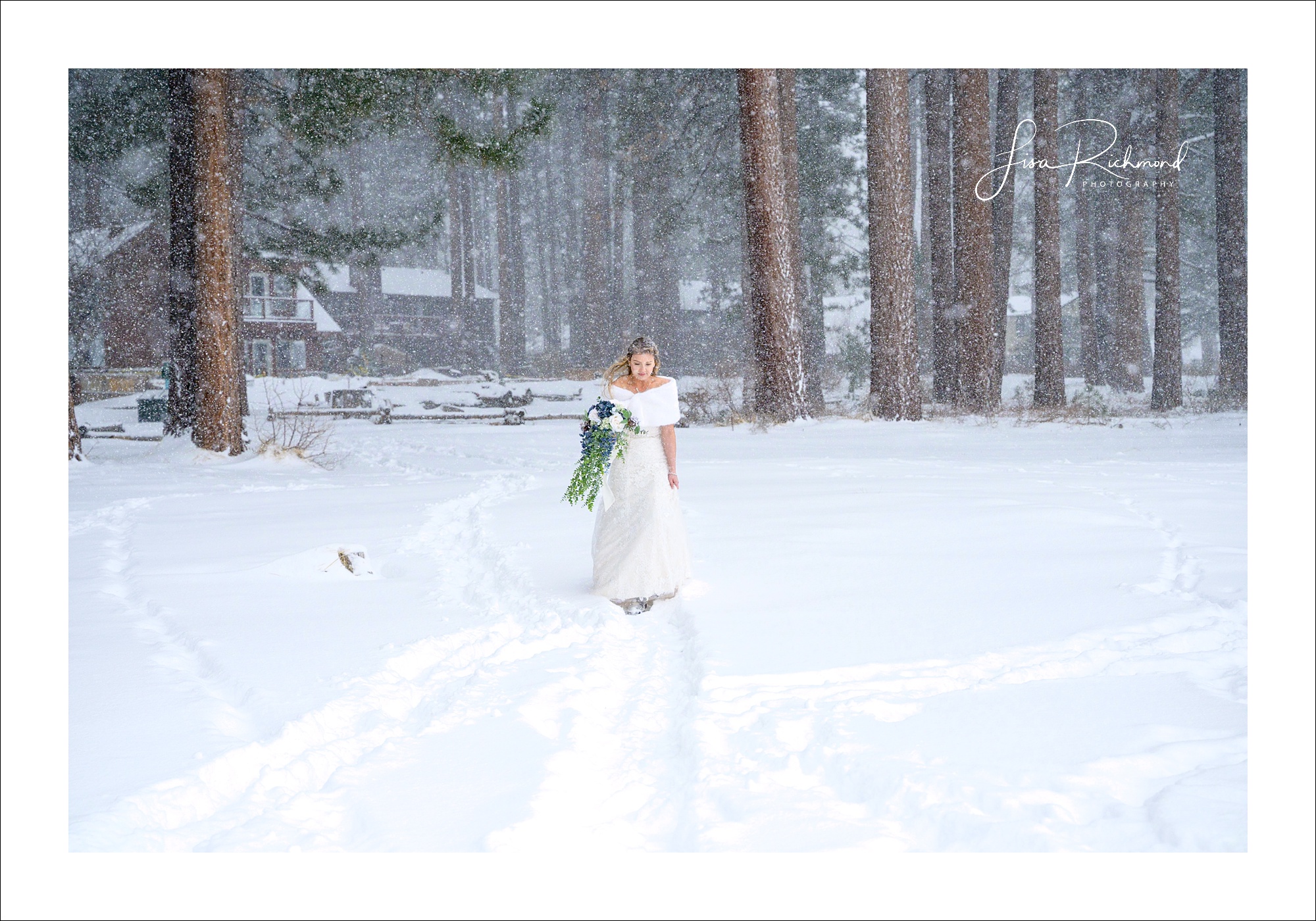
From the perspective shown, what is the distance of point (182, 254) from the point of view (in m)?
11.0

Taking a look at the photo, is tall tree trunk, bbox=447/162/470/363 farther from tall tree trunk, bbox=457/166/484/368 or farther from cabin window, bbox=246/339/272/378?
cabin window, bbox=246/339/272/378

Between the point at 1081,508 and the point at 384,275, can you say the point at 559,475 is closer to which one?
the point at 1081,508

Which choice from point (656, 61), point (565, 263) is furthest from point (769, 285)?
point (565, 263)

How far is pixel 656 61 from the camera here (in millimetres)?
5262

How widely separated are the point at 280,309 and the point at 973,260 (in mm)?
20281

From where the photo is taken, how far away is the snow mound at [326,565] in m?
5.22

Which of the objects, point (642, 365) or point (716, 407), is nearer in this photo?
point (642, 365)

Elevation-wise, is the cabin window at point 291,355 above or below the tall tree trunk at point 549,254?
below

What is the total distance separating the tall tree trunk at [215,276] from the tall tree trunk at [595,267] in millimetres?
11879

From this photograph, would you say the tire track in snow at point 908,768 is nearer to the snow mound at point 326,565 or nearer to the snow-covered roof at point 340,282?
the snow mound at point 326,565

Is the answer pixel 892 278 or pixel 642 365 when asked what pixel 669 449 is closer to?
pixel 642 365

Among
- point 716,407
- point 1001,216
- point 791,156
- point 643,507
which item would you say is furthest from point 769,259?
point 643,507

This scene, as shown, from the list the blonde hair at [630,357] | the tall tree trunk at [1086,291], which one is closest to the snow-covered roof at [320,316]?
the tall tree trunk at [1086,291]
